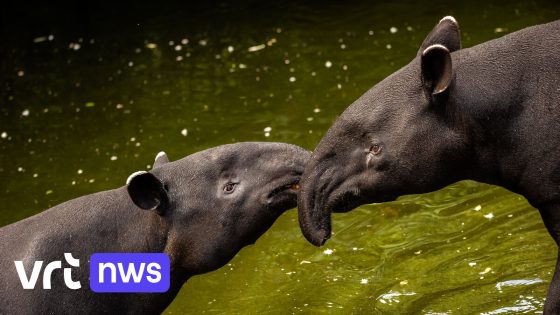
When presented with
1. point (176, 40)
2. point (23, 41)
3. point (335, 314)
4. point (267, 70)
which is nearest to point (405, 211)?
point (335, 314)

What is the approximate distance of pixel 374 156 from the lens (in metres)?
7.73

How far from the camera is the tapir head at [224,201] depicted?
27.2ft

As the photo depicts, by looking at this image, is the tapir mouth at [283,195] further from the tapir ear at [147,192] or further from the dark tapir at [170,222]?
the tapir ear at [147,192]

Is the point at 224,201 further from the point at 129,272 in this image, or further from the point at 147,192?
the point at 129,272

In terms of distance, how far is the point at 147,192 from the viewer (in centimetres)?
821

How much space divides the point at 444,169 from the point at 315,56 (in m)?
9.28

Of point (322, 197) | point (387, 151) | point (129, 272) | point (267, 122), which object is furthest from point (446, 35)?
point (267, 122)

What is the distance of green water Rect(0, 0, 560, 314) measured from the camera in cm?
1032

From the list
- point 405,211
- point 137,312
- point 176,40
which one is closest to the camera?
point 137,312

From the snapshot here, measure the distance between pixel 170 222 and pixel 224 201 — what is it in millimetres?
438

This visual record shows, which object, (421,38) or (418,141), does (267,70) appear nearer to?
(421,38)

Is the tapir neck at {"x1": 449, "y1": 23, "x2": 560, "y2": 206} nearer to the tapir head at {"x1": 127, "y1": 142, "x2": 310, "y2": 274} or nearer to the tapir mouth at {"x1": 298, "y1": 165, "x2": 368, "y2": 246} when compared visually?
the tapir mouth at {"x1": 298, "y1": 165, "x2": 368, "y2": 246}

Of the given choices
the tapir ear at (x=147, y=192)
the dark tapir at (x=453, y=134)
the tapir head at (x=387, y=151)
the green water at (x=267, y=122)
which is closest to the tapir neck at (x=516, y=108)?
the dark tapir at (x=453, y=134)

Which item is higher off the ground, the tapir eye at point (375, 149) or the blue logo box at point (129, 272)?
the tapir eye at point (375, 149)
